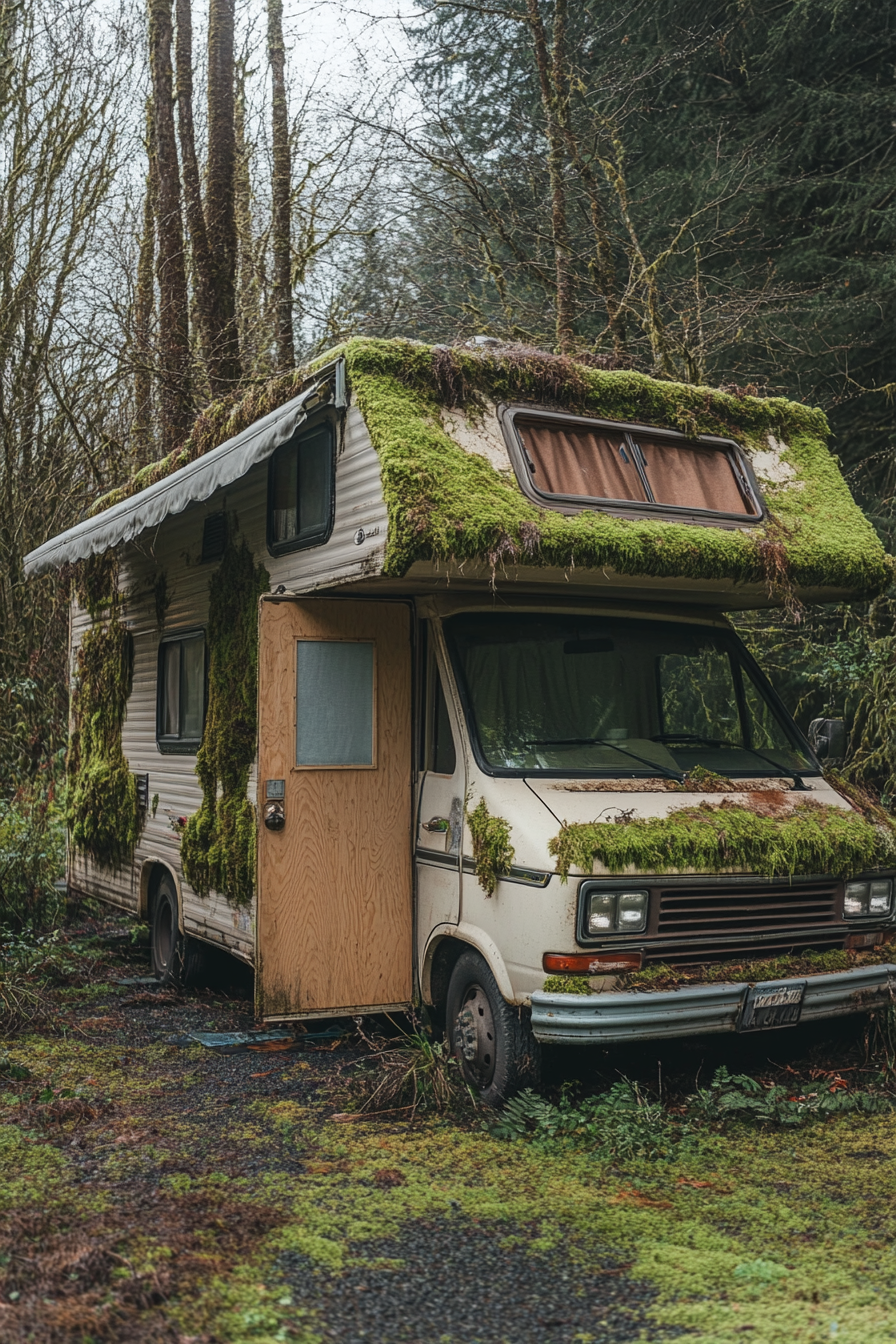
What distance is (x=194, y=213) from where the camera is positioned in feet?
45.4

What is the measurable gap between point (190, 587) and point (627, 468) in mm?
3282

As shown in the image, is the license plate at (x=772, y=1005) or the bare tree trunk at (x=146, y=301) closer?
the license plate at (x=772, y=1005)

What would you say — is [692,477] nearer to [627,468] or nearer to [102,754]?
[627,468]

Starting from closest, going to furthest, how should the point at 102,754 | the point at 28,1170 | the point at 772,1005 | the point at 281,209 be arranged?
the point at 28,1170 < the point at 772,1005 < the point at 102,754 < the point at 281,209

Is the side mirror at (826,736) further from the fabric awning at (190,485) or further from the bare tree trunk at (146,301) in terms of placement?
the bare tree trunk at (146,301)

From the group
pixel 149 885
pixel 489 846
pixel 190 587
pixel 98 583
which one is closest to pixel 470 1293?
pixel 489 846

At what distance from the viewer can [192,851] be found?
310 inches

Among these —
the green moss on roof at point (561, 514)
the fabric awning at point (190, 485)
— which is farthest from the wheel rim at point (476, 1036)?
the fabric awning at point (190, 485)

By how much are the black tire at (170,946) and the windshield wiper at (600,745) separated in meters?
3.32

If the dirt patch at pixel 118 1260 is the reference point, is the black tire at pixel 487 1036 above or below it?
above

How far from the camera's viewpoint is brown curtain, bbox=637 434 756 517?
6.39 meters

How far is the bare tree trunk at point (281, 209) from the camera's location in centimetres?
1305

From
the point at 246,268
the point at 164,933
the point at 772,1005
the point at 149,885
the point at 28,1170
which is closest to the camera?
the point at 28,1170

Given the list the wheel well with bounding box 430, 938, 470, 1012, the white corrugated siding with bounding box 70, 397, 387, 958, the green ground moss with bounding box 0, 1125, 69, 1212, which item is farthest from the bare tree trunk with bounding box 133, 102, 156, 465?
the green ground moss with bounding box 0, 1125, 69, 1212
